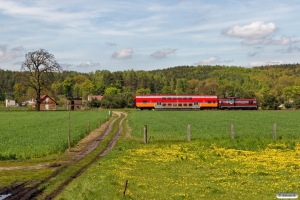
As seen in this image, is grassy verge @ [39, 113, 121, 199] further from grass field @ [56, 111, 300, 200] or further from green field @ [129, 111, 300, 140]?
green field @ [129, 111, 300, 140]

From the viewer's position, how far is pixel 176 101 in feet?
368

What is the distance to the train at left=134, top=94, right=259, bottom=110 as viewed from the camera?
4284 inches

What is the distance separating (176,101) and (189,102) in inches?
143

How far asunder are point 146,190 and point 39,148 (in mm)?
13825

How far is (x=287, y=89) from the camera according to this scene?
180m

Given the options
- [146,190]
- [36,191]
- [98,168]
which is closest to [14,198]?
[36,191]

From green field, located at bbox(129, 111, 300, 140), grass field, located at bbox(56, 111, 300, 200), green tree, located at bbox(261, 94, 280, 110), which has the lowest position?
green field, located at bbox(129, 111, 300, 140)

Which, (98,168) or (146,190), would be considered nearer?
(146,190)

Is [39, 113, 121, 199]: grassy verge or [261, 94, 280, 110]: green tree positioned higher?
[261, 94, 280, 110]: green tree

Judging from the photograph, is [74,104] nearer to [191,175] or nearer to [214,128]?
[214,128]

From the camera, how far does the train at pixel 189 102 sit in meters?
109

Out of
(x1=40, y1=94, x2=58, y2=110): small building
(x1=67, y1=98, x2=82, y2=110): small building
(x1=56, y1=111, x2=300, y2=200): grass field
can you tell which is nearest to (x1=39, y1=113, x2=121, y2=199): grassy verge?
(x1=56, y1=111, x2=300, y2=200): grass field

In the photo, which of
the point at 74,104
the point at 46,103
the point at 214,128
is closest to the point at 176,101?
the point at 74,104

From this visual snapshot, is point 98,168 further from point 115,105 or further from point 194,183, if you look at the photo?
point 115,105
